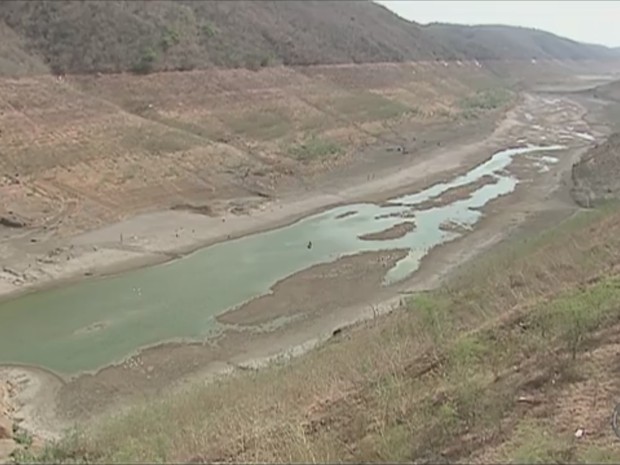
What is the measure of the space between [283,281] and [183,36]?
103ft

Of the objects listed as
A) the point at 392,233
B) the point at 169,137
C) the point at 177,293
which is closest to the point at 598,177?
the point at 392,233

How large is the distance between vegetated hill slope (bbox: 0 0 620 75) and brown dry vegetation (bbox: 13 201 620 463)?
31377 millimetres

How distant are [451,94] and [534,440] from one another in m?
72.0

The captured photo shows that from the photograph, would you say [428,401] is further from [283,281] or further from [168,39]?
[168,39]

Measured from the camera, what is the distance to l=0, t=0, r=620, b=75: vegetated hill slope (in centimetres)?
4509

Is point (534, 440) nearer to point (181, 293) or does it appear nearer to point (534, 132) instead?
point (181, 293)

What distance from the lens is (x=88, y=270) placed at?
1021 inches

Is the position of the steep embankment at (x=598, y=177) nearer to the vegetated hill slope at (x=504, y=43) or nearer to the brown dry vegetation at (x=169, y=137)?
the brown dry vegetation at (x=169, y=137)

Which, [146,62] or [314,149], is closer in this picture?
[314,149]

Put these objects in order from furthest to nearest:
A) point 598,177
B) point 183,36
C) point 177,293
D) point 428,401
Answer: point 183,36
point 598,177
point 177,293
point 428,401

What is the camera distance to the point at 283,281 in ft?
83.3

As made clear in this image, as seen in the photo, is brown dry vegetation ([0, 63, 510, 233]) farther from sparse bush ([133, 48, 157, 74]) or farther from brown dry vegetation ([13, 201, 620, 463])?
brown dry vegetation ([13, 201, 620, 463])

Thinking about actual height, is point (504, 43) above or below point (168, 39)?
above

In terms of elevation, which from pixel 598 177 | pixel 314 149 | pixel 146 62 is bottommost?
pixel 314 149
